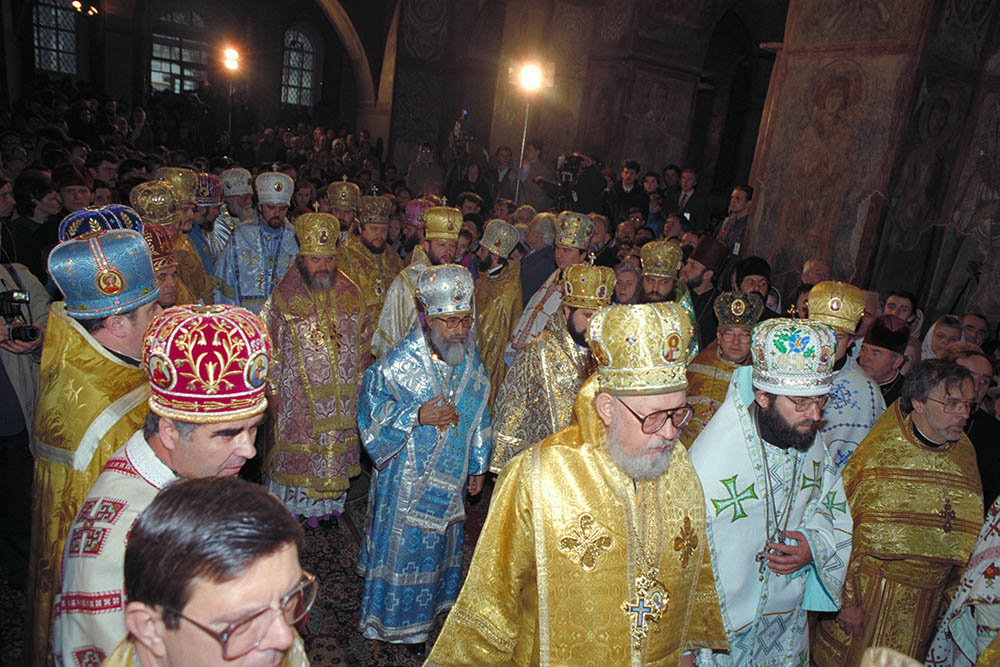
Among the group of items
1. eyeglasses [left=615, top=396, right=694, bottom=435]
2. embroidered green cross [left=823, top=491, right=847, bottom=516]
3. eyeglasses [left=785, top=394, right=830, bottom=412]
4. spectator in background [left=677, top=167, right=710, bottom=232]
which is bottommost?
embroidered green cross [left=823, top=491, right=847, bottom=516]

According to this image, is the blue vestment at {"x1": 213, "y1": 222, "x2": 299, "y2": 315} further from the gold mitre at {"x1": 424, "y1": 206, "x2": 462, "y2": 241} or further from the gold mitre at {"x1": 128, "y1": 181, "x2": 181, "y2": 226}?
the gold mitre at {"x1": 424, "y1": 206, "x2": 462, "y2": 241}

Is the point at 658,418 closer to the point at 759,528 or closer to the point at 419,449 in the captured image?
the point at 759,528

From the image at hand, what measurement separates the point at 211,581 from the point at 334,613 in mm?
3069

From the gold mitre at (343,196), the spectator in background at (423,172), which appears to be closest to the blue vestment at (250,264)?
the gold mitre at (343,196)

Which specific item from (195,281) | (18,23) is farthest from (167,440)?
(18,23)

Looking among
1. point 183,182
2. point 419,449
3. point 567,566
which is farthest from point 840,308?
point 183,182

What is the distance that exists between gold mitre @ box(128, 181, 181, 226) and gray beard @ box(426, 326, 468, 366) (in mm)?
2693

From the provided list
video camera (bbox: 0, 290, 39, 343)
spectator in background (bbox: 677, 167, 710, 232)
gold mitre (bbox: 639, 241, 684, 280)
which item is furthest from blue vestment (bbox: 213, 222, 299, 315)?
spectator in background (bbox: 677, 167, 710, 232)

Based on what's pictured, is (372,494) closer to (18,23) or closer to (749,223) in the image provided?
(749,223)

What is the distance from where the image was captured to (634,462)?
6.86 ft

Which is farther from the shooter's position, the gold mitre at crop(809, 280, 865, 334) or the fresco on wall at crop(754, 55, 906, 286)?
the fresco on wall at crop(754, 55, 906, 286)

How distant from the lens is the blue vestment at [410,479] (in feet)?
11.4

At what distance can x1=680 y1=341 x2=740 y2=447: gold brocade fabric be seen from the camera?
167 inches

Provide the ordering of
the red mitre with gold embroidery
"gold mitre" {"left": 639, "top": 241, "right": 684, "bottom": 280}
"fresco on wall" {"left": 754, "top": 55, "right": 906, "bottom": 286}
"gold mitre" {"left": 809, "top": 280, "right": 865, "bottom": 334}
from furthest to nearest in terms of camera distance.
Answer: "fresco on wall" {"left": 754, "top": 55, "right": 906, "bottom": 286} → "gold mitre" {"left": 639, "top": 241, "right": 684, "bottom": 280} → "gold mitre" {"left": 809, "top": 280, "right": 865, "bottom": 334} → the red mitre with gold embroidery
